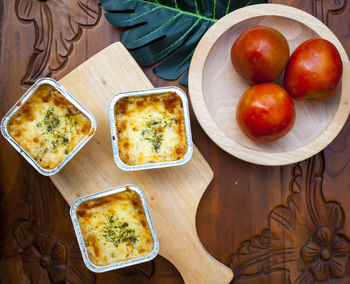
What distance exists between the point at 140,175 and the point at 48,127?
38 cm

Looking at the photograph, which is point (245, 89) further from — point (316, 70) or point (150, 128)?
point (150, 128)

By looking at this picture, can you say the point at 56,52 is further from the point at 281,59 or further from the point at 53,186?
the point at 281,59

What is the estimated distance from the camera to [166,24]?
130cm

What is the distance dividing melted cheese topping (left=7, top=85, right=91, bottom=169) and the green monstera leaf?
1.18ft

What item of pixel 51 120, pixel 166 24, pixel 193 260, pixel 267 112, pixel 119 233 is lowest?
pixel 193 260

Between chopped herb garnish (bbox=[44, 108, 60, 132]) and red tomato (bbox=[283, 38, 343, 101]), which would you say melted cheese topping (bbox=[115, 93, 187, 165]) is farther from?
red tomato (bbox=[283, 38, 343, 101])

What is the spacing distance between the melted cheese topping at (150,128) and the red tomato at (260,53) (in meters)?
0.27

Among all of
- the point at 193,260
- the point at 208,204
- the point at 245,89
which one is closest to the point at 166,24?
the point at 245,89

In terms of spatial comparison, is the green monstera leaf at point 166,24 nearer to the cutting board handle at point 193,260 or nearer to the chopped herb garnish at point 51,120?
the chopped herb garnish at point 51,120

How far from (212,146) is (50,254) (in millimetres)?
804

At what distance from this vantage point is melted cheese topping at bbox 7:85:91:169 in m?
1.14

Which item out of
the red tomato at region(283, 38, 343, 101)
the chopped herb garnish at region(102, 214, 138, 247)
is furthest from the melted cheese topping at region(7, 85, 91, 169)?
the red tomato at region(283, 38, 343, 101)

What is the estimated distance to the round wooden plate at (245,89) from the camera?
3.79ft

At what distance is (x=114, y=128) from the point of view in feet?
3.63
